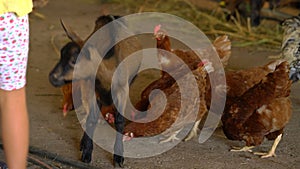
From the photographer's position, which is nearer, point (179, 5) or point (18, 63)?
point (18, 63)

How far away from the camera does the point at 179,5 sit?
23.8 ft

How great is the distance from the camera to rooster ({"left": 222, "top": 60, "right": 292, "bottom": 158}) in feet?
12.5

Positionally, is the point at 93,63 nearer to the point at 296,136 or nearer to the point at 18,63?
the point at 18,63

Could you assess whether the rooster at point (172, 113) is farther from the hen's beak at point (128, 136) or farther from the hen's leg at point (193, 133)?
the hen's leg at point (193, 133)

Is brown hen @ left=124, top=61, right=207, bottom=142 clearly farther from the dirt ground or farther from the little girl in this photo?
the little girl

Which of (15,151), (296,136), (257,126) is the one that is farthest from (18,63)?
(296,136)

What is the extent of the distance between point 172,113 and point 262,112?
519 millimetres

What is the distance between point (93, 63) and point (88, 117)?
0.38 m

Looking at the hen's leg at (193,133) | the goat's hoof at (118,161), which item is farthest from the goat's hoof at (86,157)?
the hen's leg at (193,133)

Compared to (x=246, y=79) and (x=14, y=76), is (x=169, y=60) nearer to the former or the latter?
(x=246, y=79)

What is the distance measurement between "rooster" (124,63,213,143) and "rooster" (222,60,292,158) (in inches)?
7.9

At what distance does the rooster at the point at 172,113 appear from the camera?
383 cm

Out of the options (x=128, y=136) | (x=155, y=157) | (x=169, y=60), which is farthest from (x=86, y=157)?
(x=169, y=60)

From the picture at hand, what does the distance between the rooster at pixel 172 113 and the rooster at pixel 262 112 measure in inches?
7.9
